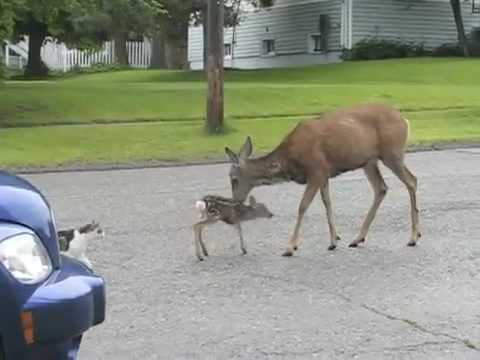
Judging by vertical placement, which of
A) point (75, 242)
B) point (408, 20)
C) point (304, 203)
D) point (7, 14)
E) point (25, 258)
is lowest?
point (75, 242)

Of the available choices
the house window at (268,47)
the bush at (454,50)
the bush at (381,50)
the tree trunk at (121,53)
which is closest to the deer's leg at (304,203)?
the bush at (381,50)

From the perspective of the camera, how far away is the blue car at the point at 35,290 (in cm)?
405

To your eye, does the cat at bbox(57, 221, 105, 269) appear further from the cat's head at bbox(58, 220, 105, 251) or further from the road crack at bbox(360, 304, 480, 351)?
the road crack at bbox(360, 304, 480, 351)

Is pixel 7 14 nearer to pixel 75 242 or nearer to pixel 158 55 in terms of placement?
pixel 75 242

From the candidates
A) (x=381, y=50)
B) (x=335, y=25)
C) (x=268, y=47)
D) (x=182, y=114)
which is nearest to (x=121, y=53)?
(x=268, y=47)

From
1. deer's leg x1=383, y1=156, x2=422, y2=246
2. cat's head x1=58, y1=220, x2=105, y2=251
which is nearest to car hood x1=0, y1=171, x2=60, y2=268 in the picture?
cat's head x1=58, y1=220, x2=105, y2=251

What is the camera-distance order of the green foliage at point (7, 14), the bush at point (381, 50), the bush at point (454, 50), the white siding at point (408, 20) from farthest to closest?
the white siding at point (408, 20), the bush at point (454, 50), the bush at point (381, 50), the green foliage at point (7, 14)

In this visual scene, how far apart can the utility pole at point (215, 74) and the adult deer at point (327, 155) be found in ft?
41.4

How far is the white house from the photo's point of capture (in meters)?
46.6

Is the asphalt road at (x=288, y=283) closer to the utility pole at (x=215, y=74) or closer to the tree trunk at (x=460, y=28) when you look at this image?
the utility pole at (x=215, y=74)

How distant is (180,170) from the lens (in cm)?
1698

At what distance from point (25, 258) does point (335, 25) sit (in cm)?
4403

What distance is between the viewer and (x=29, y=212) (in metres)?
4.34

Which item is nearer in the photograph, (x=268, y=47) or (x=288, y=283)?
(x=288, y=283)
